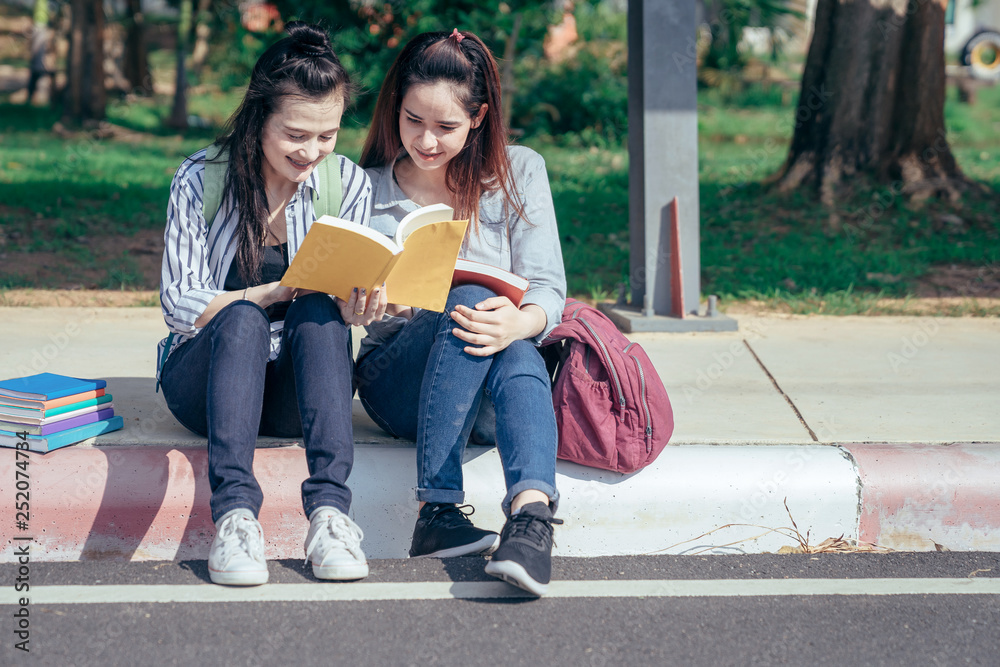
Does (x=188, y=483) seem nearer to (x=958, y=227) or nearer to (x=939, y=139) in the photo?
(x=958, y=227)

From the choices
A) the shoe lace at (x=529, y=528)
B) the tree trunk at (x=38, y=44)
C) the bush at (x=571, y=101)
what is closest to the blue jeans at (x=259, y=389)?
the shoe lace at (x=529, y=528)

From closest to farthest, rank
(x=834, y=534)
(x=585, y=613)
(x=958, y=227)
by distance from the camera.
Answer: (x=585, y=613) → (x=834, y=534) → (x=958, y=227)

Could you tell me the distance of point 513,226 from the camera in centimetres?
316

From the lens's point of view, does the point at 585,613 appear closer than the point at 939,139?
Yes

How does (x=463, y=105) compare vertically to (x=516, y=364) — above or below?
above

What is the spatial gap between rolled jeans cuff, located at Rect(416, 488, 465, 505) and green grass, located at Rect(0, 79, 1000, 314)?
3.31 m

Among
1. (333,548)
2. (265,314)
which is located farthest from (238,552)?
(265,314)

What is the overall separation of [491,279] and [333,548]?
2.97ft

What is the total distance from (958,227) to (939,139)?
896mm

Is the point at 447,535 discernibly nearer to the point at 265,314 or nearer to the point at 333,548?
the point at 333,548

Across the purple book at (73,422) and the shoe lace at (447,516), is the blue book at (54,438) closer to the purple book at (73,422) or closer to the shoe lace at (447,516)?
the purple book at (73,422)

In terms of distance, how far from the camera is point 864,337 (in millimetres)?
4879

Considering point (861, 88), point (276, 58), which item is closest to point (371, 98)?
point (861, 88)

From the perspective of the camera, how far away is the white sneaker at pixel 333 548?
2.54 m
